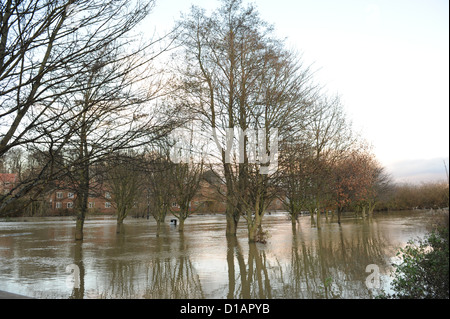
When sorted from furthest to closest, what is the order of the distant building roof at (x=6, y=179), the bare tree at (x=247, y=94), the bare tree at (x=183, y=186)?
1. the bare tree at (x=183, y=186)
2. the bare tree at (x=247, y=94)
3. the distant building roof at (x=6, y=179)

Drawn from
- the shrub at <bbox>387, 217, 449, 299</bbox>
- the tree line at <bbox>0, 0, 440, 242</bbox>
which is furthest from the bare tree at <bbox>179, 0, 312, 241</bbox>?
the shrub at <bbox>387, 217, 449, 299</bbox>

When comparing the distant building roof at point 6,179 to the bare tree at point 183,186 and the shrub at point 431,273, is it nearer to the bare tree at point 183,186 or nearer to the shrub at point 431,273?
the shrub at point 431,273

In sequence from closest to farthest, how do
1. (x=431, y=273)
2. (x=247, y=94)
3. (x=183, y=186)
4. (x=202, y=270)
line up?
(x=431, y=273)
(x=202, y=270)
(x=247, y=94)
(x=183, y=186)

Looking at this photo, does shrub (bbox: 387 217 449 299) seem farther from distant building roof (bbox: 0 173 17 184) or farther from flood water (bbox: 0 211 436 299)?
distant building roof (bbox: 0 173 17 184)

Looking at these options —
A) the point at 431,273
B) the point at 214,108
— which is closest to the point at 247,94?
the point at 214,108

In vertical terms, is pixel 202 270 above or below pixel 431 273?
below

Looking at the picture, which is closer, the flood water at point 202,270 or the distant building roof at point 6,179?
the flood water at point 202,270

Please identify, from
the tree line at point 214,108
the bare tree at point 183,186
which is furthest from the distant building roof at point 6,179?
the bare tree at point 183,186

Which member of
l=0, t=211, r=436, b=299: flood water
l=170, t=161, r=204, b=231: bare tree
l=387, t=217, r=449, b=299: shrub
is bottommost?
l=0, t=211, r=436, b=299: flood water

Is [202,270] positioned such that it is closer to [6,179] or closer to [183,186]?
[6,179]

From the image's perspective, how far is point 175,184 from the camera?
23.6 m

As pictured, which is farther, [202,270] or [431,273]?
[202,270]

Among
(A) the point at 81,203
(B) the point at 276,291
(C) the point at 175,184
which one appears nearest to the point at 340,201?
(C) the point at 175,184

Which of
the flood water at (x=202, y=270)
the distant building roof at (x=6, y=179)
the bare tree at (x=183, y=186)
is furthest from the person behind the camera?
the bare tree at (x=183, y=186)
